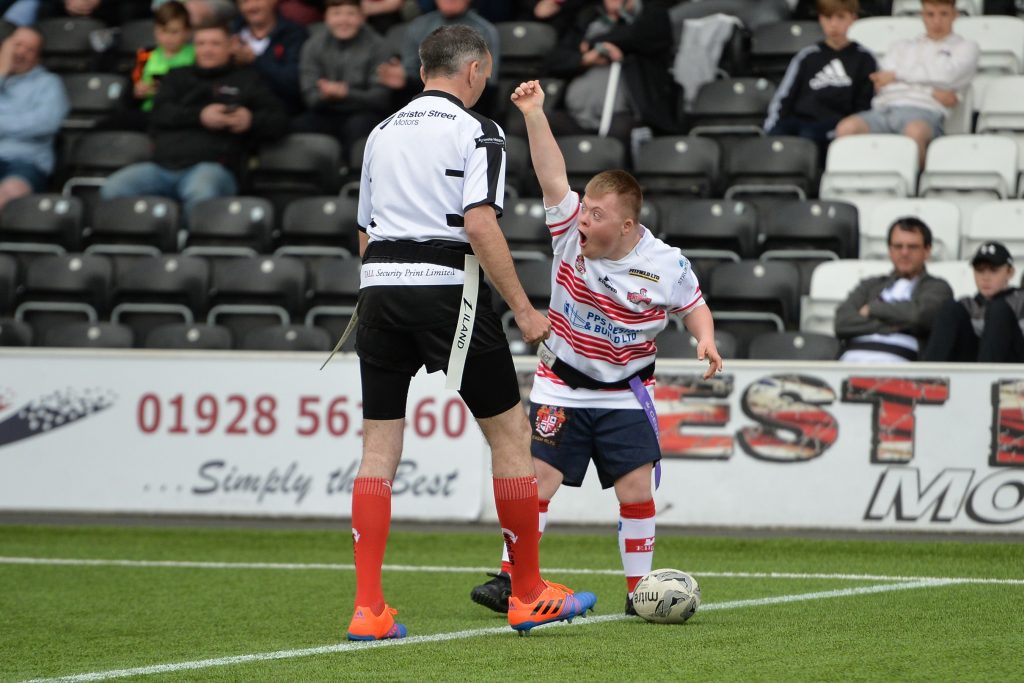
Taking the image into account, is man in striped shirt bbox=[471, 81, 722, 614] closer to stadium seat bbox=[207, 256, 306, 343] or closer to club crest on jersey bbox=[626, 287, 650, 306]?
club crest on jersey bbox=[626, 287, 650, 306]

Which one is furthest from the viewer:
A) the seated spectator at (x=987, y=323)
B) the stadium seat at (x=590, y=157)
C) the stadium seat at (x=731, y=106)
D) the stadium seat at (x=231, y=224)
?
the stadium seat at (x=731, y=106)

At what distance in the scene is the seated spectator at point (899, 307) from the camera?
9875 mm

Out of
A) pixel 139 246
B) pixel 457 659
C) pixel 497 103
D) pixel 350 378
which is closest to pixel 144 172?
pixel 139 246

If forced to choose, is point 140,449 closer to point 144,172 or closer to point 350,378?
point 350,378

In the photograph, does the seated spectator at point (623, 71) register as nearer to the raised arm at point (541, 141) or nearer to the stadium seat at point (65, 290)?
the stadium seat at point (65, 290)

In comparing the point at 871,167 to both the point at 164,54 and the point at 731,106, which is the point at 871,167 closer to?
the point at 731,106

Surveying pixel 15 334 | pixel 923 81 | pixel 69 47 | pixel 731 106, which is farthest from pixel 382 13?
pixel 923 81

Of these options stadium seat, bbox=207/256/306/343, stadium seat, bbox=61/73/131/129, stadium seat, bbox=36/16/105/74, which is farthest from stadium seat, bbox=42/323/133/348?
stadium seat, bbox=36/16/105/74

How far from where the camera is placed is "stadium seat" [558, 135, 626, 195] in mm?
12031

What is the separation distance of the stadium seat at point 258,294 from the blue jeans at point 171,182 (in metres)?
1.32

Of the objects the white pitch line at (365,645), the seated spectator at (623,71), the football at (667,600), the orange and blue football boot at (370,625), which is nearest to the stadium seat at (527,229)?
the seated spectator at (623,71)

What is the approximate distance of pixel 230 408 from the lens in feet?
32.6

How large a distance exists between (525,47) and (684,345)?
458 centimetres

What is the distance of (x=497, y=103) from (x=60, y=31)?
17.4ft
